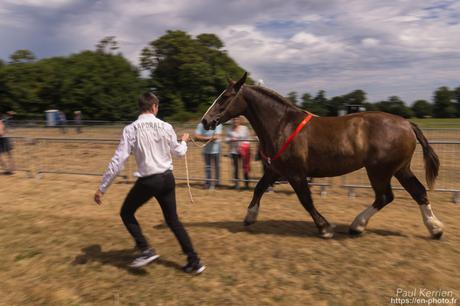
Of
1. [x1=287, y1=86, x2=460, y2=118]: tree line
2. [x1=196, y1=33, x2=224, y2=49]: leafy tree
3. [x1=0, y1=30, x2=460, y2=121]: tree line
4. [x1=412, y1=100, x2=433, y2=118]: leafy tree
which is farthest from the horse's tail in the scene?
[x1=412, y1=100, x2=433, y2=118]: leafy tree

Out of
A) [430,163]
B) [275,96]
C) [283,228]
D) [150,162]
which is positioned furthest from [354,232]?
[150,162]

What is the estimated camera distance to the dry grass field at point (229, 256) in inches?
147

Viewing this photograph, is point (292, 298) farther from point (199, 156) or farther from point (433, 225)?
point (199, 156)

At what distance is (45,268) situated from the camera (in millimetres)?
4434

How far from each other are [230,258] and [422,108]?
53.9 meters

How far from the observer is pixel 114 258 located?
464cm

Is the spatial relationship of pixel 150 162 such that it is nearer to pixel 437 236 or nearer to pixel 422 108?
pixel 437 236

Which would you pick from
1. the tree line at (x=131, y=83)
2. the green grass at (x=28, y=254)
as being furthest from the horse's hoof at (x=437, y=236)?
the tree line at (x=131, y=83)

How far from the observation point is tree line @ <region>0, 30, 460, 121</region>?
1492 inches

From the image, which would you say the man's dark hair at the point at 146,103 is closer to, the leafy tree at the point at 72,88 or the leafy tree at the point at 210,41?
the leafy tree at the point at 72,88

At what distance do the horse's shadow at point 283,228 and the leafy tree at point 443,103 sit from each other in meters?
53.0

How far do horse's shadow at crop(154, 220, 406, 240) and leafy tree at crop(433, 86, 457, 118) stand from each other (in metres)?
53.0

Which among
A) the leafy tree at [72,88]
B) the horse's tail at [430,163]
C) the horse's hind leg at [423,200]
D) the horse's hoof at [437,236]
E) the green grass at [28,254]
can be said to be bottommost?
the horse's hoof at [437,236]

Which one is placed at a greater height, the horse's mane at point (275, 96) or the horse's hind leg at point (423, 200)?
the horse's mane at point (275, 96)
